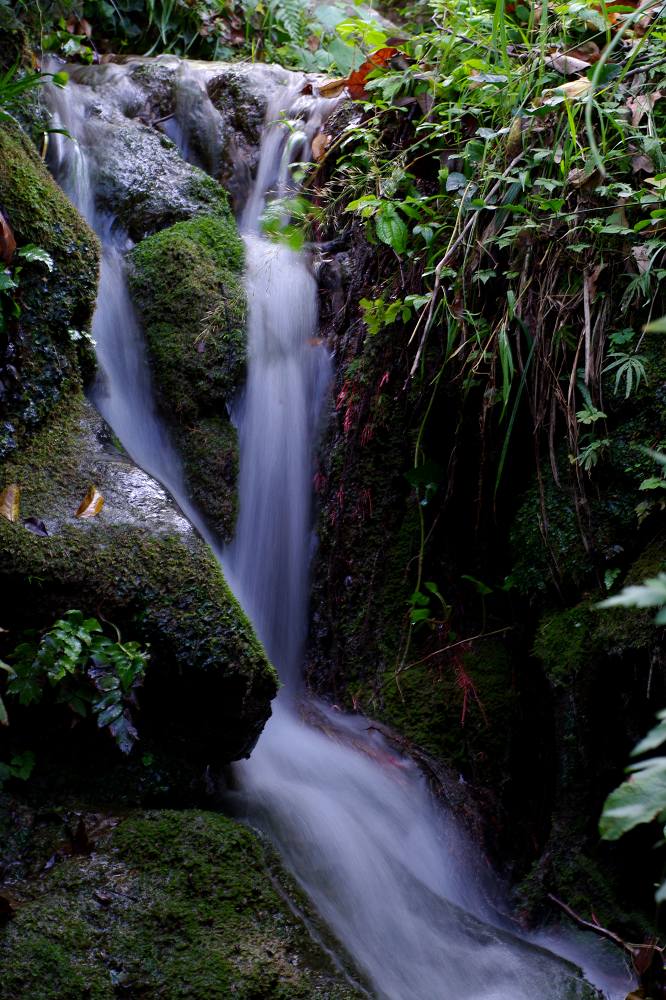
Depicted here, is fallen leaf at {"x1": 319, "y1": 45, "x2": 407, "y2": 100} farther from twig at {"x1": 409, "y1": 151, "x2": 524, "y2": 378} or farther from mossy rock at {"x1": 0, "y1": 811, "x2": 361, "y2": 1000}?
mossy rock at {"x1": 0, "y1": 811, "x2": 361, "y2": 1000}

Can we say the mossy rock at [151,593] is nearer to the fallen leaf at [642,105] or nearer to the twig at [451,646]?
the twig at [451,646]

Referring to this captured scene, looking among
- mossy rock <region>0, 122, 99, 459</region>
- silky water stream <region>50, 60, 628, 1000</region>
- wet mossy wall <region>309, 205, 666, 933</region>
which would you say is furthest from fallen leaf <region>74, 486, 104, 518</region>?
wet mossy wall <region>309, 205, 666, 933</region>

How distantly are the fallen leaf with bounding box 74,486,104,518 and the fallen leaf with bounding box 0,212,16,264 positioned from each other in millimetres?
799

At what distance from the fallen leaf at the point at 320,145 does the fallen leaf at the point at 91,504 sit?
7.88 feet

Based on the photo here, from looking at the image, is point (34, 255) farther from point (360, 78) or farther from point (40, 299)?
point (360, 78)

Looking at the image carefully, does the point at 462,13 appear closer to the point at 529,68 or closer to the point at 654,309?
the point at 529,68

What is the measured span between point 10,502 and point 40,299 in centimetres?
77

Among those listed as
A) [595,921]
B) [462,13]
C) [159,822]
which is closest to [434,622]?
[595,921]

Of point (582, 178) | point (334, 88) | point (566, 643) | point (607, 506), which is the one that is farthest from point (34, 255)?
point (334, 88)

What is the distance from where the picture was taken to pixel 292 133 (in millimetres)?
4363

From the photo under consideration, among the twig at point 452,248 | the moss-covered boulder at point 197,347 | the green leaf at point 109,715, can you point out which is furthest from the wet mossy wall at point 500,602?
the green leaf at point 109,715

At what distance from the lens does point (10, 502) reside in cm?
237

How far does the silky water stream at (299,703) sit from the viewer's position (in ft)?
7.41

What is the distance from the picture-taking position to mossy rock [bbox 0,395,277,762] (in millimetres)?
2291
